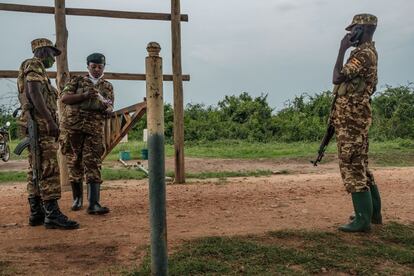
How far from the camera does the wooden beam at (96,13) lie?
697 cm

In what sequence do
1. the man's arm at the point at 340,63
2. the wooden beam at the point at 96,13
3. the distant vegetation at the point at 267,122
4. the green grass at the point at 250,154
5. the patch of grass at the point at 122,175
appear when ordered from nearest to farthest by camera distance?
1. the man's arm at the point at 340,63
2. the wooden beam at the point at 96,13
3. the patch of grass at the point at 122,175
4. the green grass at the point at 250,154
5. the distant vegetation at the point at 267,122

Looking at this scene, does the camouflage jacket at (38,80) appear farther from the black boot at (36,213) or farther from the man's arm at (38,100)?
the black boot at (36,213)

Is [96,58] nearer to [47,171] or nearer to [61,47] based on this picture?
[47,171]

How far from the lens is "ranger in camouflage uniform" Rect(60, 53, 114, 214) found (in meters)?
5.50

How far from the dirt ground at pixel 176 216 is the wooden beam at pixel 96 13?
253 centimetres

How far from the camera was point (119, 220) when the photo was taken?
5227mm

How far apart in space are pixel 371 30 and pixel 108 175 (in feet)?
20.2

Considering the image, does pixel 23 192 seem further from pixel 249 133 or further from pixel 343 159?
pixel 249 133

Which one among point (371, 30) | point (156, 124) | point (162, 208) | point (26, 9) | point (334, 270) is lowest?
point (334, 270)

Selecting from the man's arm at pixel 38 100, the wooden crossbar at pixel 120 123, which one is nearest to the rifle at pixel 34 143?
the man's arm at pixel 38 100

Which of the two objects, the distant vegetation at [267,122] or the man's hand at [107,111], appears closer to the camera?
the man's hand at [107,111]

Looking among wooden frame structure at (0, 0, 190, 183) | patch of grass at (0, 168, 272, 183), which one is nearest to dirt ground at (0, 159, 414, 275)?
patch of grass at (0, 168, 272, 183)

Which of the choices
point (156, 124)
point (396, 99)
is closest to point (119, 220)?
point (156, 124)

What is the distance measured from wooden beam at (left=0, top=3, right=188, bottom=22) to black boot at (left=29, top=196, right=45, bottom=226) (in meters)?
3.12
